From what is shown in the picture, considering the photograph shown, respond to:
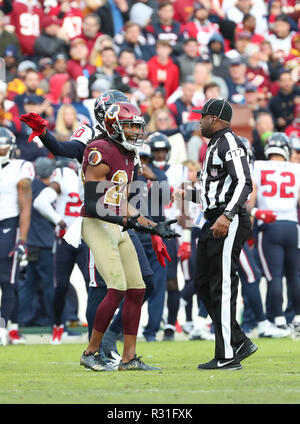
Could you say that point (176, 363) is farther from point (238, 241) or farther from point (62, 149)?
point (62, 149)

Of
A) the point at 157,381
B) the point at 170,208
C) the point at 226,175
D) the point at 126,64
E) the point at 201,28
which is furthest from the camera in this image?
the point at 201,28

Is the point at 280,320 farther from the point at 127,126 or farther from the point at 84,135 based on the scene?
the point at 127,126

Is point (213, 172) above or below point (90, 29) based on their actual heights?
below

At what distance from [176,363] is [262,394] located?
2520 millimetres

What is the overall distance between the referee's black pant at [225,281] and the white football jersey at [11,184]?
3882 mm

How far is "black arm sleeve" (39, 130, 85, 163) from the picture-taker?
768cm

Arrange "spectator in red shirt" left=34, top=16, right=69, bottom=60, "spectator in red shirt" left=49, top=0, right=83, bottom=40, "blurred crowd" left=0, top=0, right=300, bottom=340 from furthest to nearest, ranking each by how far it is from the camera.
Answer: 1. "spectator in red shirt" left=49, top=0, right=83, bottom=40
2. "spectator in red shirt" left=34, top=16, right=69, bottom=60
3. "blurred crowd" left=0, top=0, right=300, bottom=340

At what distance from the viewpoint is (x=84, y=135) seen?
26.9 ft

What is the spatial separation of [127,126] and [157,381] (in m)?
1.94

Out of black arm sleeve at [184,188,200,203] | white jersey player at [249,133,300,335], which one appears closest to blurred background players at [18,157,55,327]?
white jersey player at [249,133,300,335]

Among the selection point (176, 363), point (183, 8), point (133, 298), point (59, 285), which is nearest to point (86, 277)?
point (59, 285)

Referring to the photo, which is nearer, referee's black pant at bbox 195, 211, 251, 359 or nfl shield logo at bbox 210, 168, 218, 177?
referee's black pant at bbox 195, 211, 251, 359

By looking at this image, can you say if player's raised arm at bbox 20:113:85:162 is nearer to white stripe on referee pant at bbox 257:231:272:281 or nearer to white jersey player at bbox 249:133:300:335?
white jersey player at bbox 249:133:300:335

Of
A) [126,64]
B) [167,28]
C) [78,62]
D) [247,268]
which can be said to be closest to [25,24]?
[78,62]
